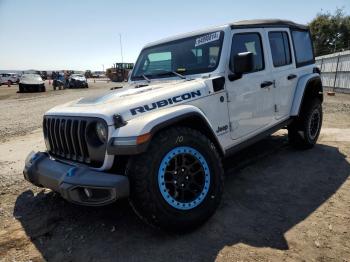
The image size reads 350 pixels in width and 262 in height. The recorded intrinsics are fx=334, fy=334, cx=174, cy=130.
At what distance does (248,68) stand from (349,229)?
195 centimetres

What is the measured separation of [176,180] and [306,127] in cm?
335

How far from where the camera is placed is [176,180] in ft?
10.5

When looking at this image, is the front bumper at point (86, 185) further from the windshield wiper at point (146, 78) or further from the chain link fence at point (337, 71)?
the chain link fence at point (337, 71)

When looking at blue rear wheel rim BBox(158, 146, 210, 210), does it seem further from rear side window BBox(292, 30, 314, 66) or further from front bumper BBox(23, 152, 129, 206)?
rear side window BBox(292, 30, 314, 66)

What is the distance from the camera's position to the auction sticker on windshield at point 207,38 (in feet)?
13.5

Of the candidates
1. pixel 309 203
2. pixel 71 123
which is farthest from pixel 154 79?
pixel 309 203

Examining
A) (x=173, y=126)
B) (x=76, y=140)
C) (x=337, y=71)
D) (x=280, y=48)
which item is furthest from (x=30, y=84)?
(x=173, y=126)

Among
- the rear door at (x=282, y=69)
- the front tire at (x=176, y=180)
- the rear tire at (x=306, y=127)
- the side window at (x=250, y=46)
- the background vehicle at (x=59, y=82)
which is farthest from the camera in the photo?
the background vehicle at (x=59, y=82)

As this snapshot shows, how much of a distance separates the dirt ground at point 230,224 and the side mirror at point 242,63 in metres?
1.49

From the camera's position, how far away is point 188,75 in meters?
4.08

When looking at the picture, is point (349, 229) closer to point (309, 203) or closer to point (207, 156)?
point (309, 203)

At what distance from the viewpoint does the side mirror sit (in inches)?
145

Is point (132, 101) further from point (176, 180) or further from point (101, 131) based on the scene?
point (176, 180)

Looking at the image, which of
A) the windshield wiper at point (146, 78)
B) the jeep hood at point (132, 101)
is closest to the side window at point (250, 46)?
the jeep hood at point (132, 101)
